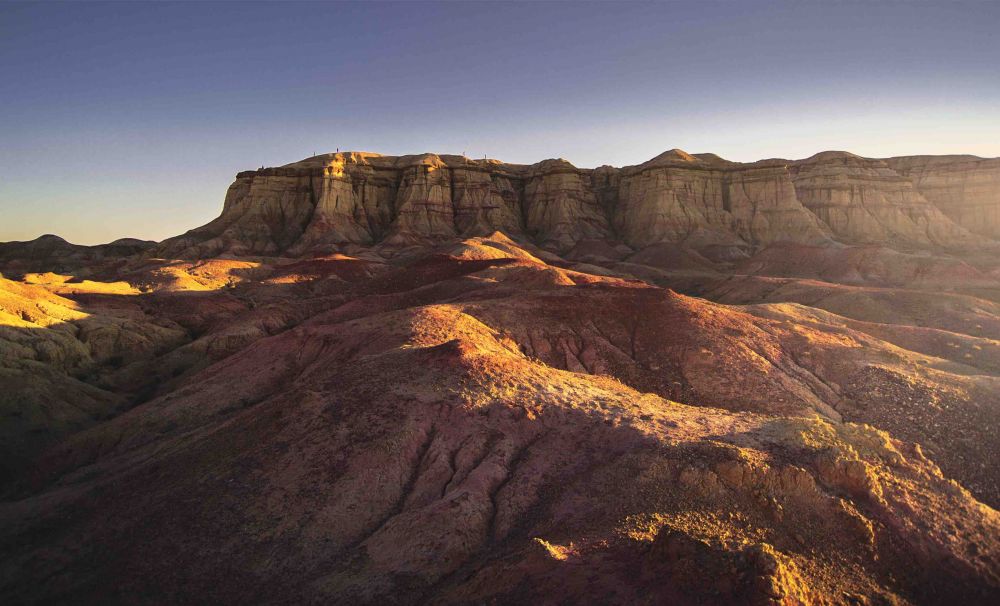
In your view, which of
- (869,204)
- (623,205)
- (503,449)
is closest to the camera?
(503,449)

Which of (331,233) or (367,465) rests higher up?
(331,233)

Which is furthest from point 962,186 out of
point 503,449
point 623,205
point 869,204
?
point 503,449

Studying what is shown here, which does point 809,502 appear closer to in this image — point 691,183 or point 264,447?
point 264,447

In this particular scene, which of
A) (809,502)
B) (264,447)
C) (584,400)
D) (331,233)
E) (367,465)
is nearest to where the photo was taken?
(809,502)

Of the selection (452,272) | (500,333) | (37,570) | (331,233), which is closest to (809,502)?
(500,333)

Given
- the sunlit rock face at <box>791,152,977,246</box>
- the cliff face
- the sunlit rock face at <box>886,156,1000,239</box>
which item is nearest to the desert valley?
the cliff face

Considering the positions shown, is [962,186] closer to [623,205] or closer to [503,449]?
[623,205]
